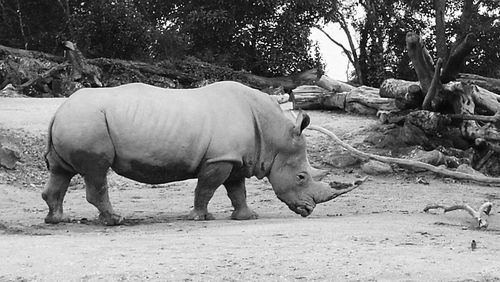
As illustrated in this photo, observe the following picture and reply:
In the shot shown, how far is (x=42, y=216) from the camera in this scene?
31.1 ft

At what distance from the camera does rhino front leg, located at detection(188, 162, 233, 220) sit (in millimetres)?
8875

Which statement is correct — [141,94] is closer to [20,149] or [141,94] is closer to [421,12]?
[20,149]

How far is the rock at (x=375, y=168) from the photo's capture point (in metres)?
12.6

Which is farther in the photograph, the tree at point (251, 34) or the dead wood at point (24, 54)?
the tree at point (251, 34)

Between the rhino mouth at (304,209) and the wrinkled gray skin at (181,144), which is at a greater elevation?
the wrinkled gray skin at (181,144)

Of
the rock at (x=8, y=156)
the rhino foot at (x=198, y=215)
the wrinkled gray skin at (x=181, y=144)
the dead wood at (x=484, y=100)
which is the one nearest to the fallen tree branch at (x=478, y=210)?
the wrinkled gray skin at (x=181, y=144)

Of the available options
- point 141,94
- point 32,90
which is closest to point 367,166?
point 141,94

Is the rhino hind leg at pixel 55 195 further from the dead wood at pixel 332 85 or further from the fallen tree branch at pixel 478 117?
the dead wood at pixel 332 85

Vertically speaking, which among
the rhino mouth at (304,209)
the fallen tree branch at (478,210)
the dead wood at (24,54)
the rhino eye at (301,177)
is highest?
the dead wood at (24,54)

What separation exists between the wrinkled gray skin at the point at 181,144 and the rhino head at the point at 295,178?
10mm

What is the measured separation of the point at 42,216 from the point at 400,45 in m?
16.4

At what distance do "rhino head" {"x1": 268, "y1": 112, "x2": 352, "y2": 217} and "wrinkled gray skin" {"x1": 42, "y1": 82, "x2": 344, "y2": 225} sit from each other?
10mm

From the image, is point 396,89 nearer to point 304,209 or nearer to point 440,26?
point 304,209

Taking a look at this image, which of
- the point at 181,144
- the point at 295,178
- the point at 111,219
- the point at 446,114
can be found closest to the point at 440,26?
the point at 446,114
